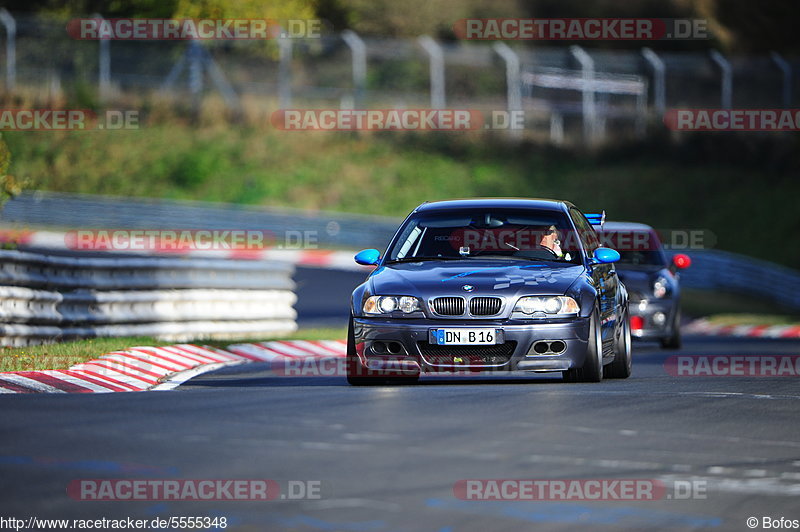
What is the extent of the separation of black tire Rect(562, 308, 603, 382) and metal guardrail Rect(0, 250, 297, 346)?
5.76m

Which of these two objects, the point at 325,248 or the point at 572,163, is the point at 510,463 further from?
the point at 572,163

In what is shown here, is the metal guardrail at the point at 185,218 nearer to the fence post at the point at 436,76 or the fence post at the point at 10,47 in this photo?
the fence post at the point at 10,47

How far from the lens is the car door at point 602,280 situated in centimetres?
1280

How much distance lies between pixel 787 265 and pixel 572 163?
9215mm

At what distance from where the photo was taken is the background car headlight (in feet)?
65.5

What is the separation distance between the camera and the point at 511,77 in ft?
156

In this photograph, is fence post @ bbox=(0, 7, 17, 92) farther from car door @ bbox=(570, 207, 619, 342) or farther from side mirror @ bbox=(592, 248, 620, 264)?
side mirror @ bbox=(592, 248, 620, 264)

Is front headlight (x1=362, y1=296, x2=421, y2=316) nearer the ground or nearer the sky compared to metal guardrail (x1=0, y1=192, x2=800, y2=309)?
nearer the ground

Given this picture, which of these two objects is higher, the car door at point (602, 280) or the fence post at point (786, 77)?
the fence post at point (786, 77)

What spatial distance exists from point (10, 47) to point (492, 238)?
116 ft

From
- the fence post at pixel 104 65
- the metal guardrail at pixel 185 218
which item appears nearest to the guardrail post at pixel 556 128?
the metal guardrail at pixel 185 218

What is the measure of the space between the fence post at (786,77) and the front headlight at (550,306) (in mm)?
35453

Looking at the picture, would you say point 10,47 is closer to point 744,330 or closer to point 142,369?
point 744,330

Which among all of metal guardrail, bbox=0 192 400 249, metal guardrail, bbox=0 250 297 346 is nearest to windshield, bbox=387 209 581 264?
metal guardrail, bbox=0 250 297 346
